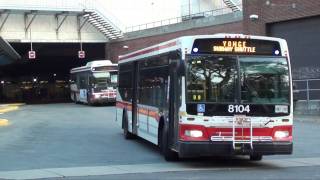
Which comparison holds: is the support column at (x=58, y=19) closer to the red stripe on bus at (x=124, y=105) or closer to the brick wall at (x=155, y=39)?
the brick wall at (x=155, y=39)

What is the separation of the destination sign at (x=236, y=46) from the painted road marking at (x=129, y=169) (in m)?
2.57

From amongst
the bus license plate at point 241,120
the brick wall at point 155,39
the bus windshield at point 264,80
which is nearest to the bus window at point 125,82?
the bus windshield at point 264,80

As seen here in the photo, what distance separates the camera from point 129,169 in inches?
539

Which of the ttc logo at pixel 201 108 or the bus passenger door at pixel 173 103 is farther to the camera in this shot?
the bus passenger door at pixel 173 103

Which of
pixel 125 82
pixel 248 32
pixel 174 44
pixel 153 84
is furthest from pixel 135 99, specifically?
pixel 248 32

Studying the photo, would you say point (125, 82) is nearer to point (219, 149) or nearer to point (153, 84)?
point (153, 84)

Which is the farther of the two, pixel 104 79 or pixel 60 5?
pixel 60 5

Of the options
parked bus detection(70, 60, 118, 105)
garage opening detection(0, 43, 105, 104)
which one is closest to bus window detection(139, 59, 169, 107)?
parked bus detection(70, 60, 118, 105)

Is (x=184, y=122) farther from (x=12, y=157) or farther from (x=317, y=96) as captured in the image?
(x=317, y=96)

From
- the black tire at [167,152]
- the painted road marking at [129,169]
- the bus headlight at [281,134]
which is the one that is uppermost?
the bus headlight at [281,134]

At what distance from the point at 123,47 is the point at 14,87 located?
33838mm

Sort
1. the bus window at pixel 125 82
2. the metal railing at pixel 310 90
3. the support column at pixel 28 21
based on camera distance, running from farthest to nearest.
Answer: the support column at pixel 28 21 → the metal railing at pixel 310 90 → the bus window at pixel 125 82

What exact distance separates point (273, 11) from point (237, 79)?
23.3 metres

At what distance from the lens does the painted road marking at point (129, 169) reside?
12.9 meters
